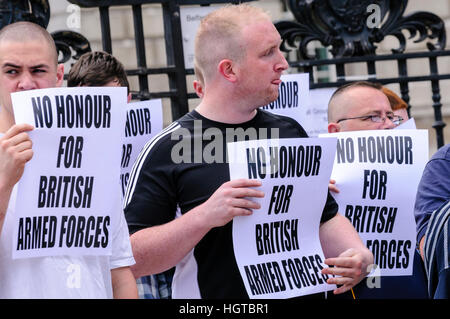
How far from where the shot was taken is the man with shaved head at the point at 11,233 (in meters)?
2.79

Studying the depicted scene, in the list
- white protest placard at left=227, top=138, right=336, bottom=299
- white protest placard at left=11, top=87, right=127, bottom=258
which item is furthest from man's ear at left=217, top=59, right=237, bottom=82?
white protest placard at left=11, top=87, right=127, bottom=258

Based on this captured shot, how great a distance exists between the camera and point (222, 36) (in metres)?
3.74

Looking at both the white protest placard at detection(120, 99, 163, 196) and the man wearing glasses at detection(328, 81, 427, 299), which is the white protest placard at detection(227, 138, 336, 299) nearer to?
the man wearing glasses at detection(328, 81, 427, 299)

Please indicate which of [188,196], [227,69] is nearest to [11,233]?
[188,196]

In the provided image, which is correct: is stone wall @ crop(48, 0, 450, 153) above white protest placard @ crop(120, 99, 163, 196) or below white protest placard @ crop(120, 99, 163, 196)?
above

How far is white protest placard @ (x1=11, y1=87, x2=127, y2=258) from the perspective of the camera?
3.01 meters

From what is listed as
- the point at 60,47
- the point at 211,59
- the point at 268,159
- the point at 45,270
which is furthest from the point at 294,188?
the point at 60,47

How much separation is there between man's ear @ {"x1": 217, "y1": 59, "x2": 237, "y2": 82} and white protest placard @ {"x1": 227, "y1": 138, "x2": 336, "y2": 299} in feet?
1.42

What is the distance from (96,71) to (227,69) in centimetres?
138

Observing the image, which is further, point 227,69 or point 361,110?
point 361,110

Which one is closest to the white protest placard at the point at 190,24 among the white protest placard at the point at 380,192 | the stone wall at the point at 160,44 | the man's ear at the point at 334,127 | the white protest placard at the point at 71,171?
the man's ear at the point at 334,127

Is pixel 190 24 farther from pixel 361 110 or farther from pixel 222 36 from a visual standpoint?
pixel 222 36

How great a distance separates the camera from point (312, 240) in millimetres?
3486

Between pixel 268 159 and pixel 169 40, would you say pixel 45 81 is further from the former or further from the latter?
pixel 169 40
